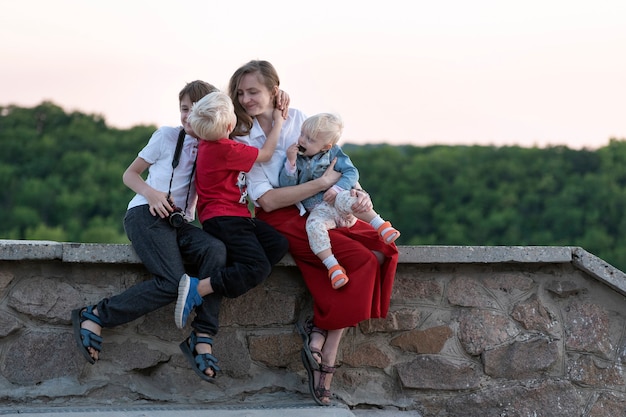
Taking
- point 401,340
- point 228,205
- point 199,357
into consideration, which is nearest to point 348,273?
point 401,340

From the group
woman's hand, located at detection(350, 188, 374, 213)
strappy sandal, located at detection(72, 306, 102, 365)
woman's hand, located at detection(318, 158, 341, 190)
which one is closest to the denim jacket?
woman's hand, located at detection(318, 158, 341, 190)

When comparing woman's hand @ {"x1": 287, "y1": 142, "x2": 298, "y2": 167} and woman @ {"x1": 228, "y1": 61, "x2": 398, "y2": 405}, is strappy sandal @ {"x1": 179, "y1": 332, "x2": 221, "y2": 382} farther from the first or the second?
woman's hand @ {"x1": 287, "y1": 142, "x2": 298, "y2": 167}

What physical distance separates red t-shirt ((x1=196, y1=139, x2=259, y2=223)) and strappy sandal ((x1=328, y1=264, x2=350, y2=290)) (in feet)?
1.45

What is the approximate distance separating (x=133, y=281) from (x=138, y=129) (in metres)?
17.6

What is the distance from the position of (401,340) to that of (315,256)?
563mm

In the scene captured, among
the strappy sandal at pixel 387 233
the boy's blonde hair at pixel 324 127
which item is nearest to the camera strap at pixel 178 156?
the boy's blonde hair at pixel 324 127

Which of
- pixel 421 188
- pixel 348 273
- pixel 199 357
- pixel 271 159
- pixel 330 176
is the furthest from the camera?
pixel 421 188

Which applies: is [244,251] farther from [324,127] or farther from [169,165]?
[324,127]

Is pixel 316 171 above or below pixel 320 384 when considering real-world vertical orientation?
above

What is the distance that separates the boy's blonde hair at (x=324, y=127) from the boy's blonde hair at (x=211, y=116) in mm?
342

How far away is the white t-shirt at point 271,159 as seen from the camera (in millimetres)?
3775

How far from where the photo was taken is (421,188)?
19.2 metres

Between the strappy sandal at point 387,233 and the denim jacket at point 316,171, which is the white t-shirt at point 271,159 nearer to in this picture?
the denim jacket at point 316,171

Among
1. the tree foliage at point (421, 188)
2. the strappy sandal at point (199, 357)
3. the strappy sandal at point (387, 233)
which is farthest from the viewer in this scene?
the tree foliage at point (421, 188)
